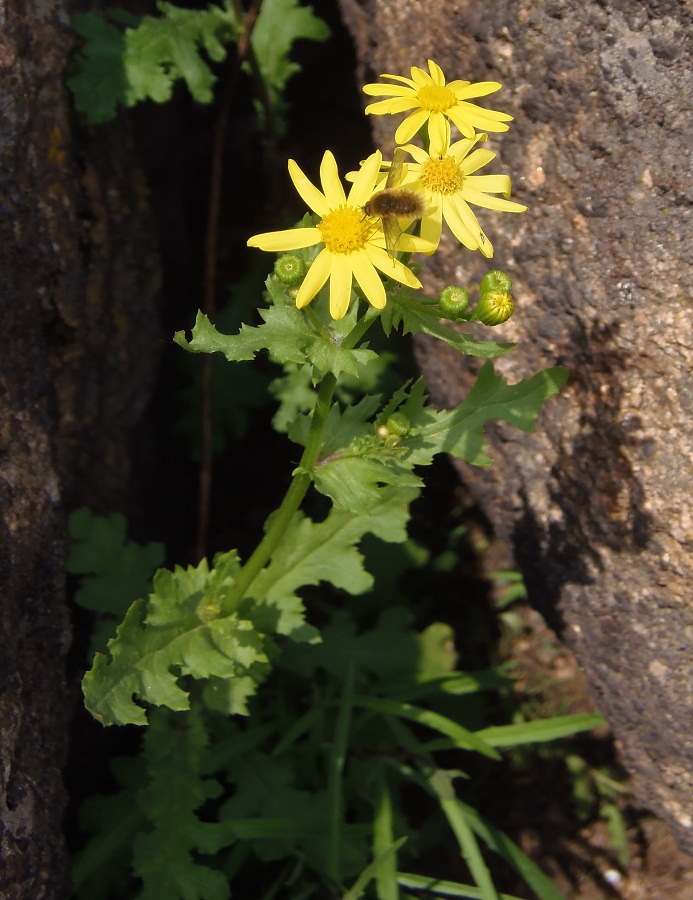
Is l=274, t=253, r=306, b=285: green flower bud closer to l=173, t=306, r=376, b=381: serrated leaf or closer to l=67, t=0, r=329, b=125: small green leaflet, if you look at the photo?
l=173, t=306, r=376, b=381: serrated leaf

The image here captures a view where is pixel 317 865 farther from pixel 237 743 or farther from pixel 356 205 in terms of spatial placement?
pixel 356 205

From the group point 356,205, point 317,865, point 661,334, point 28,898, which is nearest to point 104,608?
point 28,898

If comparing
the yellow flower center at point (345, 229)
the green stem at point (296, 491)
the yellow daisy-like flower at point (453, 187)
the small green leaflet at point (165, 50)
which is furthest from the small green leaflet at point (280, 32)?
the green stem at point (296, 491)

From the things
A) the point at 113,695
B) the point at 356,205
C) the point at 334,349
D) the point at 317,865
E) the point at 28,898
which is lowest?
the point at 317,865

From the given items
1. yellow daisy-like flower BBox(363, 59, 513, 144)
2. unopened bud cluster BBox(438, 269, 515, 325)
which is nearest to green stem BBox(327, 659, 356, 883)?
unopened bud cluster BBox(438, 269, 515, 325)

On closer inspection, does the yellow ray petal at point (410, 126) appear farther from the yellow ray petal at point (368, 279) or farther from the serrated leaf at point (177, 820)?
the serrated leaf at point (177, 820)

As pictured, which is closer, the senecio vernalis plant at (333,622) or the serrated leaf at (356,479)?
the senecio vernalis plant at (333,622)

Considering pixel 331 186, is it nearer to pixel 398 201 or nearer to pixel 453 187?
pixel 398 201
